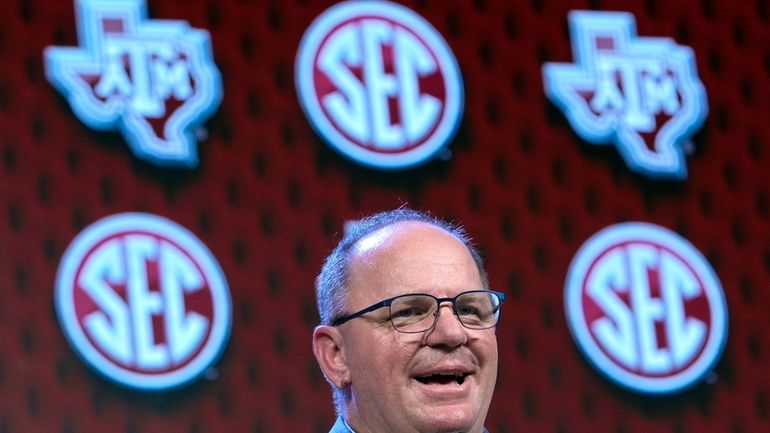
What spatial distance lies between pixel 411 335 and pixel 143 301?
63.0 inches

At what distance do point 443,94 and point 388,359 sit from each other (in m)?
1.95

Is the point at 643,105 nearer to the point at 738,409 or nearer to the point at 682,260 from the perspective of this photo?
the point at 682,260

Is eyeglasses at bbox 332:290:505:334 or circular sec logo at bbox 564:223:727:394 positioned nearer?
eyeglasses at bbox 332:290:505:334

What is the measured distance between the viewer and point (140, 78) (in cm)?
350

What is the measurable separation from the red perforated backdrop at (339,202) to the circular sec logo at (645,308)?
1.7 inches

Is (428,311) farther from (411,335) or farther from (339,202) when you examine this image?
(339,202)

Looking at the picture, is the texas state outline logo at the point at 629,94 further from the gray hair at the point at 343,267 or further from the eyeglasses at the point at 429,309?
the eyeglasses at the point at 429,309

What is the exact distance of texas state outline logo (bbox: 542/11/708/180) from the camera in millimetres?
3936

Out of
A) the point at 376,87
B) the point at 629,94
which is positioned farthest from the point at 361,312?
the point at 629,94

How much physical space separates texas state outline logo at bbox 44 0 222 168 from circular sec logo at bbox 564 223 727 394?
1.05 metres

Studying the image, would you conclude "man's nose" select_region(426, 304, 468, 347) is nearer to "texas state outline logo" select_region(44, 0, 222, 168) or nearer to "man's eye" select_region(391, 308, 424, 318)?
"man's eye" select_region(391, 308, 424, 318)

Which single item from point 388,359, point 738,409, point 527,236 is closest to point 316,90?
point 527,236

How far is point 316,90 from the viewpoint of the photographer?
145 inches

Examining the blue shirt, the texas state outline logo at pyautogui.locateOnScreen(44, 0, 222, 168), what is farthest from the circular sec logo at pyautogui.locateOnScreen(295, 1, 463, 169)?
the blue shirt
